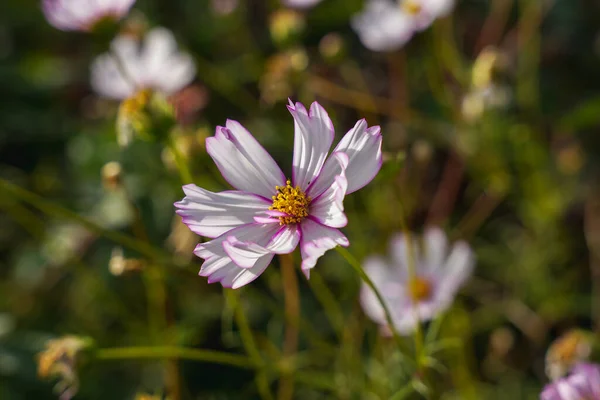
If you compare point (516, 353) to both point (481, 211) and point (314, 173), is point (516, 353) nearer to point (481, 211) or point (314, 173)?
point (481, 211)

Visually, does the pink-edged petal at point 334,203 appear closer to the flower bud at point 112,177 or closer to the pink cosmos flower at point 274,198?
the pink cosmos flower at point 274,198

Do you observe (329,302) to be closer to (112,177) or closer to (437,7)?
(112,177)

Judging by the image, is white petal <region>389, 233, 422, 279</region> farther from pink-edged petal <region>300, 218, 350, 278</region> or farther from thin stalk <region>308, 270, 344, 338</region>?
pink-edged petal <region>300, 218, 350, 278</region>

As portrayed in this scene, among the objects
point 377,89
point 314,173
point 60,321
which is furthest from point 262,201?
point 377,89

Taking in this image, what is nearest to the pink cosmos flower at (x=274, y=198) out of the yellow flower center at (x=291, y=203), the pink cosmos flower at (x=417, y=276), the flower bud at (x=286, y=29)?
the yellow flower center at (x=291, y=203)

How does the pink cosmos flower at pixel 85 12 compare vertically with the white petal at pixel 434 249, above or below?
above

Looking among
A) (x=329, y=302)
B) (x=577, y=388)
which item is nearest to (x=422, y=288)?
(x=329, y=302)

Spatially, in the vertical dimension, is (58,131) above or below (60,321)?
above
